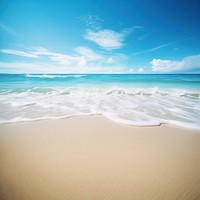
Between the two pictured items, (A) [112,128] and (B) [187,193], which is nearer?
(B) [187,193]

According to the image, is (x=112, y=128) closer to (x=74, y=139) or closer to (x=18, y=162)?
(x=74, y=139)

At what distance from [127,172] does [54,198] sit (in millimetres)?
1113

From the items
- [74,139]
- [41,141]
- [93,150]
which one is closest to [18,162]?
[41,141]

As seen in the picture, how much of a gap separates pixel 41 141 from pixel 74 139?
768 millimetres

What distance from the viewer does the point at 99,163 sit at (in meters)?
2.18

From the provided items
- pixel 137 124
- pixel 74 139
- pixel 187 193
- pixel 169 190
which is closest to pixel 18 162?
pixel 74 139

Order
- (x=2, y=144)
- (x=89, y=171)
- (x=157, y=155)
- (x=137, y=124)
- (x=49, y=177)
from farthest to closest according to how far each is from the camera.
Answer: (x=137, y=124) < (x=2, y=144) < (x=157, y=155) < (x=89, y=171) < (x=49, y=177)

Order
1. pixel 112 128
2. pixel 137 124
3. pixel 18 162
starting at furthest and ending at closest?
pixel 137 124, pixel 112 128, pixel 18 162

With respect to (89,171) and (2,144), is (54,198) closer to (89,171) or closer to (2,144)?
(89,171)

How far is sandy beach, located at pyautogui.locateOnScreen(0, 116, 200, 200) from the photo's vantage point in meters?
1.69

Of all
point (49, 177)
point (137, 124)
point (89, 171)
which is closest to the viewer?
point (49, 177)

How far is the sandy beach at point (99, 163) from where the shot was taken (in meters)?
1.69

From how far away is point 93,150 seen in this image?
2.55m

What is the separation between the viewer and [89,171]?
2018 mm
